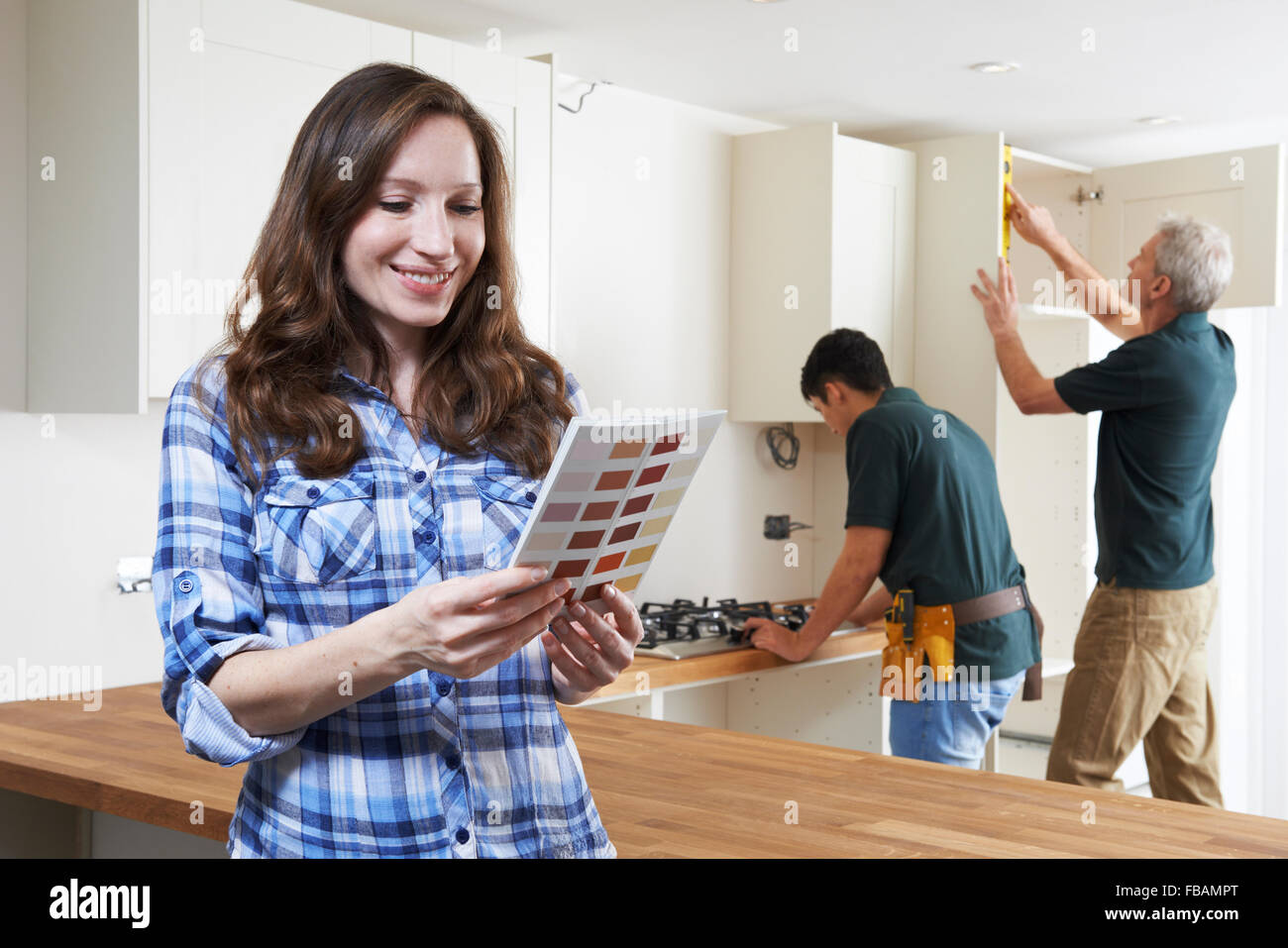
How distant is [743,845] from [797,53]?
2291 millimetres

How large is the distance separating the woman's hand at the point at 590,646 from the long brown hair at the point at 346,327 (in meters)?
0.14

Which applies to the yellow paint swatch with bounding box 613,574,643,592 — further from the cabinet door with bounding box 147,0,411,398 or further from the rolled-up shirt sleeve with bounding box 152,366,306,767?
the cabinet door with bounding box 147,0,411,398

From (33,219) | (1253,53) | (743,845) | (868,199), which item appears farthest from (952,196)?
(743,845)

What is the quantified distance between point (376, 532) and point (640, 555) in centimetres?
23

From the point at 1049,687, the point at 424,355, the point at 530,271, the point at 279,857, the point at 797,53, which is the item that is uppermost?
the point at 797,53

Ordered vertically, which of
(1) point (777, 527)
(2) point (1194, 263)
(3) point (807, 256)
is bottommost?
(1) point (777, 527)

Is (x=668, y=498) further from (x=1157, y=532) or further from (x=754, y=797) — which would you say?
(x=1157, y=532)

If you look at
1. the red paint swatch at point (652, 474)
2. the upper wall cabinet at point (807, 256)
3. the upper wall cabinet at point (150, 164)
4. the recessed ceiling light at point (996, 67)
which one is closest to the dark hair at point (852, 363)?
the upper wall cabinet at point (807, 256)

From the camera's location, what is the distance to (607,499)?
1025 mm

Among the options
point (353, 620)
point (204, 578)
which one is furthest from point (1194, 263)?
point (204, 578)

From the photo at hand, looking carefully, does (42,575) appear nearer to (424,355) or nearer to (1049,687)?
(424,355)

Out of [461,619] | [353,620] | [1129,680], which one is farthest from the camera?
[1129,680]

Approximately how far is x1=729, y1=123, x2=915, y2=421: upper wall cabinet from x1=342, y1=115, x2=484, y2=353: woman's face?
2.73 metres
